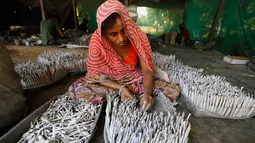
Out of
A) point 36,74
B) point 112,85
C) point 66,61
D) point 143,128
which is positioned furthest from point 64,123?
point 66,61

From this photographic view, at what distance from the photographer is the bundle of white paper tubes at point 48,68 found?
2.00 m

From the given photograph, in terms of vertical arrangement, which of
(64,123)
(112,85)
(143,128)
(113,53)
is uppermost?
(113,53)

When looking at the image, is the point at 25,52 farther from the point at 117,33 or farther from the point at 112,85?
the point at 117,33

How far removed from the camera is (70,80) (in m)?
2.50

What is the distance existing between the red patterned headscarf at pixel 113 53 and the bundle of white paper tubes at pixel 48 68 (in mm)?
932

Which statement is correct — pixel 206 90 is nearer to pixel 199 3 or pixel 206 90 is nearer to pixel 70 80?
pixel 70 80

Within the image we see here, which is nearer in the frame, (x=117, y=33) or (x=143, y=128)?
(x=143, y=128)

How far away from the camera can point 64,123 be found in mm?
1239

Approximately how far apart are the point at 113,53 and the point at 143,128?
839 millimetres

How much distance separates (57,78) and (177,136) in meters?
2.00

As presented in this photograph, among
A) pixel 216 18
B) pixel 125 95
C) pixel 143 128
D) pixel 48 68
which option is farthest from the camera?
pixel 216 18

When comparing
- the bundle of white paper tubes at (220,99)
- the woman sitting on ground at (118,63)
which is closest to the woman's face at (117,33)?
the woman sitting on ground at (118,63)

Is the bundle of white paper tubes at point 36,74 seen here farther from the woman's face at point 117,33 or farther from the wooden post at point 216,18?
the wooden post at point 216,18

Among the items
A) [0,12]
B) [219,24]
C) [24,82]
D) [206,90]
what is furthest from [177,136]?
[0,12]
